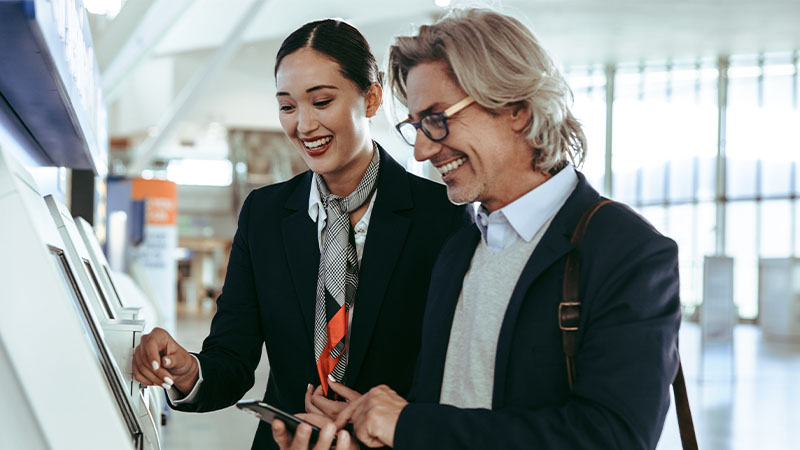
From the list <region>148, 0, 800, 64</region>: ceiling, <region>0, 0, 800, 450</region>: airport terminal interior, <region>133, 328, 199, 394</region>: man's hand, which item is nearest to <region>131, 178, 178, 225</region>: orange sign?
<region>0, 0, 800, 450</region>: airport terminal interior

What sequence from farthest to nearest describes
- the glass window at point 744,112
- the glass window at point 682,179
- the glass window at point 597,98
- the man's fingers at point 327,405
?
the glass window at point 682,179, the glass window at point 597,98, the glass window at point 744,112, the man's fingers at point 327,405

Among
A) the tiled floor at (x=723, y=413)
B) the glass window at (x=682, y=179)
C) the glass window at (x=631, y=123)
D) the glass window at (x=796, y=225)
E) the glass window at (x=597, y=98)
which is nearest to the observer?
the tiled floor at (x=723, y=413)

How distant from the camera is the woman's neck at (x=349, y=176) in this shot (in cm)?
194

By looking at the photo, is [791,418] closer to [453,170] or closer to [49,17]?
[453,170]

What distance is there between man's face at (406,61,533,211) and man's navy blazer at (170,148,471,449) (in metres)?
0.43

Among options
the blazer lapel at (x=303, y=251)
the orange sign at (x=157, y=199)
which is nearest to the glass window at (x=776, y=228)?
the orange sign at (x=157, y=199)

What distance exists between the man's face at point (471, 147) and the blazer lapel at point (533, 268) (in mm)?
151

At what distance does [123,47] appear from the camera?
6.59m

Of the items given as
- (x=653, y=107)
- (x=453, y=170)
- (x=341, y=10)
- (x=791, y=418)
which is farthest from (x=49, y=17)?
(x=653, y=107)

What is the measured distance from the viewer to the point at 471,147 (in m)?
1.46

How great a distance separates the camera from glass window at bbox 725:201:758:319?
19.9 metres

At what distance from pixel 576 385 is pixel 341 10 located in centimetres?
1266

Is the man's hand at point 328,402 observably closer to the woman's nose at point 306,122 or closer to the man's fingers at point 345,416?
the man's fingers at point 345,416

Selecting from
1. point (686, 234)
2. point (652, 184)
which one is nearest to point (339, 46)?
point (686, 234)
